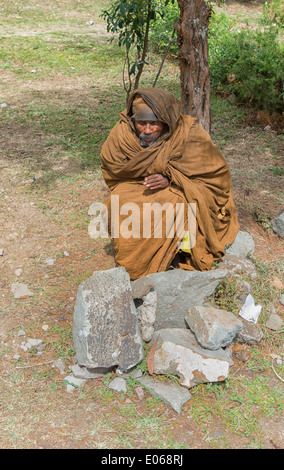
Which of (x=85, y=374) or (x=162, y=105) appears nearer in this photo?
(x=85, y=374)

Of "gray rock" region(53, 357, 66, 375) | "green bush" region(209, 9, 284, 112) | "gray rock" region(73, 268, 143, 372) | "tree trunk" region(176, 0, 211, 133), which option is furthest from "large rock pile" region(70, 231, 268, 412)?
"green bush" region(209, 9, 284, 112)

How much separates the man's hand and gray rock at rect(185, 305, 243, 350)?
1028mm

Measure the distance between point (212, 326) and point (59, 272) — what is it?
1647 millimetres

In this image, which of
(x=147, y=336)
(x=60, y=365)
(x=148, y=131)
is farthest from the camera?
(x=148, y=131)

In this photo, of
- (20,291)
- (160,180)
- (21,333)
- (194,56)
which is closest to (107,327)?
(21,333)

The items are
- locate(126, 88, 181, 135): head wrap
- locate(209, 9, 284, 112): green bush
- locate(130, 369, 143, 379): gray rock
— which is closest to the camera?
locate(130, 369, 143, 379): gray rock

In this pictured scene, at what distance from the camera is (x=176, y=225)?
12.5ft

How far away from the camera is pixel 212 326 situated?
333cm

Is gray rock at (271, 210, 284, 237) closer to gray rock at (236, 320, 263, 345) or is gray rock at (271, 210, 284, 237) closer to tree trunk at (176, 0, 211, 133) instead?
tree trunk at (176, 0, 211, 133)

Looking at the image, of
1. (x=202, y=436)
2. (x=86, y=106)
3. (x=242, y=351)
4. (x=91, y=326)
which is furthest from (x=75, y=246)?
(x=86, y=106)

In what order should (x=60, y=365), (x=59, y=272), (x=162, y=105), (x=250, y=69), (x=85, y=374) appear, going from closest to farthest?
(x=85, y=374) < (x=60, y=365) < (x=162, y=105) < (x=59, y=272) < (x=250, y=69)

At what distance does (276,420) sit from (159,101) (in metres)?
2.46

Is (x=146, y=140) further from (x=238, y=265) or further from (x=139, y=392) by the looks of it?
(x=139, y=392)

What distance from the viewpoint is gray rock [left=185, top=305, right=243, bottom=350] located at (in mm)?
3305
